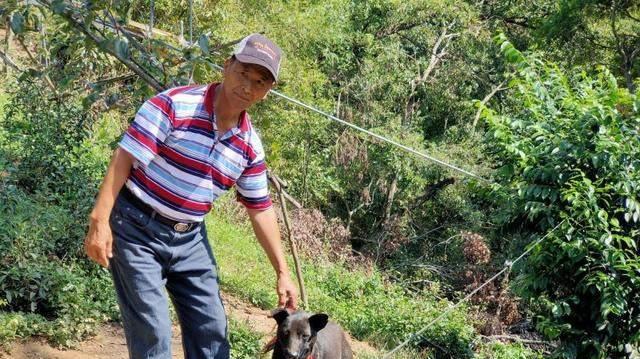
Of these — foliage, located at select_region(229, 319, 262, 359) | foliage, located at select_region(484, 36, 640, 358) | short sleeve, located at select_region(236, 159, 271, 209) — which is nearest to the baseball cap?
short sleeve, located at select_region(236, 159, 271, 209)

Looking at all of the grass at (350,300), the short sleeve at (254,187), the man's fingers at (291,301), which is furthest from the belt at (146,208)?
the grass at (350,300)

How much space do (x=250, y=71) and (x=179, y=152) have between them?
0.44 metres

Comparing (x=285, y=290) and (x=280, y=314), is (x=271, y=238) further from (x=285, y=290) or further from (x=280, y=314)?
(x=280, y=314)

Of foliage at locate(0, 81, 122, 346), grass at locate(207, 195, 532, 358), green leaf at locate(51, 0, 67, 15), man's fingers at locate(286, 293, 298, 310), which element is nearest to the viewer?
man's fingers at locate(286, 293, 298, 310)

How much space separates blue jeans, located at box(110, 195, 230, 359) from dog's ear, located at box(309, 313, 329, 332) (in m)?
1.06

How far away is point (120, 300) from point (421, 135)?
16402mm

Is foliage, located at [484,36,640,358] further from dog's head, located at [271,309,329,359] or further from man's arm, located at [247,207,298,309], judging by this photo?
man's arm, located at [247,207,298,309]

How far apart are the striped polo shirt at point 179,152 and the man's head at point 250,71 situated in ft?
0.36

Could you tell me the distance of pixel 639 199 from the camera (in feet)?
24.3

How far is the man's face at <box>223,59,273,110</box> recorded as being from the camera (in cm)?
344

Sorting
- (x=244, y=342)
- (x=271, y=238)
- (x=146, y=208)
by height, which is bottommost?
(x=244, y=342)

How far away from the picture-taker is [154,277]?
11.3ft

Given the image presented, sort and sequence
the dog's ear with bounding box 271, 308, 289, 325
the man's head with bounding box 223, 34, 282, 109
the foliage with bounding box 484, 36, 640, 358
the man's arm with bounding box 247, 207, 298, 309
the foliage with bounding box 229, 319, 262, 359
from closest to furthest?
the man's head with bounding box 223, 34, 282, 109 → the man's arm with bounding box 247, 207, 298, 309 → the dog's ear with bounding box 271, 308, 289, 325 → the foliage with bounding box 229, 319, 262, 359 → the foliage with bounding box 484, 36, 640, 358

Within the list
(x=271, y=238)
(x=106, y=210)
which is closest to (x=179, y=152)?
(x=106, y=210)
